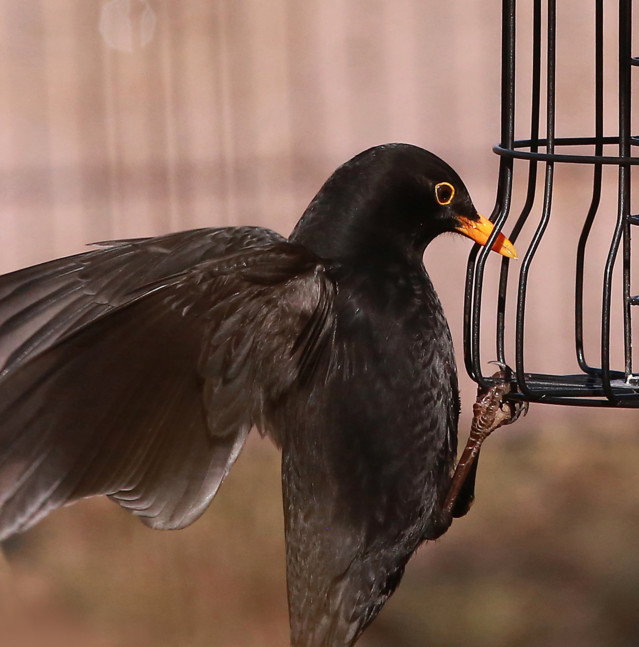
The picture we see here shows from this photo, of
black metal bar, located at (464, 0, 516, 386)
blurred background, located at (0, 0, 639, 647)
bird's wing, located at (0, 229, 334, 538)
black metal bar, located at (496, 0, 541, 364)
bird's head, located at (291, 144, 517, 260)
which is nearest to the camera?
bird's wing, located at (0, 229, 334, 538)

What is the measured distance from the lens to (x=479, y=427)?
10.0ft

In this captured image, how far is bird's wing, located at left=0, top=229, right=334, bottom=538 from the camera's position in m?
2.47

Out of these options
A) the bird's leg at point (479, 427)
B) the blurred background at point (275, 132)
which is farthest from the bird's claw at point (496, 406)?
the blurred background at point (275, 132)

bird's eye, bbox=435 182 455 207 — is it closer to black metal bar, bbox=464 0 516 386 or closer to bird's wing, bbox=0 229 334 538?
black metal bar, bbox=464 0 516 386

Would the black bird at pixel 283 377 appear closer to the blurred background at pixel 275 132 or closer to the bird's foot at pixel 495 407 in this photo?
the bird's foot at pixel 495 407

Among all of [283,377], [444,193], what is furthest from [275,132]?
[283,377]

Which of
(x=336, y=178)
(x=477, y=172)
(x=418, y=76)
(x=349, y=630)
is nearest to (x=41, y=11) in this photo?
(x=418, y=76)

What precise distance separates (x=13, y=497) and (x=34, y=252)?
4.42 metres

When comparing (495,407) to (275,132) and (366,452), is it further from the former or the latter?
(275,132)

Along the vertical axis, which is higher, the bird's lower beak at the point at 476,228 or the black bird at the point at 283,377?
the bird's lower beak at the point at 476,228

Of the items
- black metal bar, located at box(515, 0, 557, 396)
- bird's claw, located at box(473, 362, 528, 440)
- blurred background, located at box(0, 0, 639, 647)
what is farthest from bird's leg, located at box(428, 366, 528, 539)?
blurred background, located at box(0, 0, 639, 647)

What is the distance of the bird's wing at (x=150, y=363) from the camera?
2473 mm

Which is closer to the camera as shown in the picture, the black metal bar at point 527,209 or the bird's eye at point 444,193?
the black metal bar at point 527,209

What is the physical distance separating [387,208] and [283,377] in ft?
1.82
